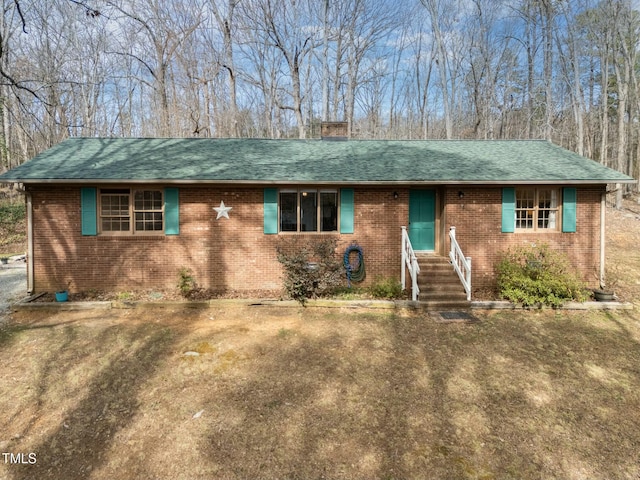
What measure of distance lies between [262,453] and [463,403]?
2551 millimetres

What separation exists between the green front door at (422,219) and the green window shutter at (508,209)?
1.74 m

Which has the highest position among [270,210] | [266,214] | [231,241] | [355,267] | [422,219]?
[270,210]

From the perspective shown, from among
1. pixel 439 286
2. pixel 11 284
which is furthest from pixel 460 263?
pixel 11 284

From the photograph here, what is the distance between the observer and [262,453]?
341 centimetres

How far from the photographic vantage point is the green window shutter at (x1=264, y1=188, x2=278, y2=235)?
28.6 ft

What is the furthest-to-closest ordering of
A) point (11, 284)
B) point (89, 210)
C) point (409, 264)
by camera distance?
point (11, 284), point (89, 210), point (409, 264)

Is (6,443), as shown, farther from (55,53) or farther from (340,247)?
(55,53)

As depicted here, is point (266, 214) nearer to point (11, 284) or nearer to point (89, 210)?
point (89, 210)

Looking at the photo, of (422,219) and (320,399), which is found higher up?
(422,219)

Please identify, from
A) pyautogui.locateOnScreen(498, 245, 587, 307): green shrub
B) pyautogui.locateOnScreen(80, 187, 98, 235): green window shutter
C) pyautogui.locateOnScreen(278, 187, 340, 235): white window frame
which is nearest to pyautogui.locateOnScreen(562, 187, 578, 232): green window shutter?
pyautogui.locateOnScreen(498, 245, 587, 307): green shrub

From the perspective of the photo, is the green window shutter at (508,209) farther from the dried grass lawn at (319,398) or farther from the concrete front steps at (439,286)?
the dried grass lawn at (319,398)

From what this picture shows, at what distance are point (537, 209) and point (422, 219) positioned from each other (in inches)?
117

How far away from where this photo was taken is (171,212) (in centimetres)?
858

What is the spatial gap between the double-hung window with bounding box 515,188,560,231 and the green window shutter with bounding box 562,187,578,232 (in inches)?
6.2
